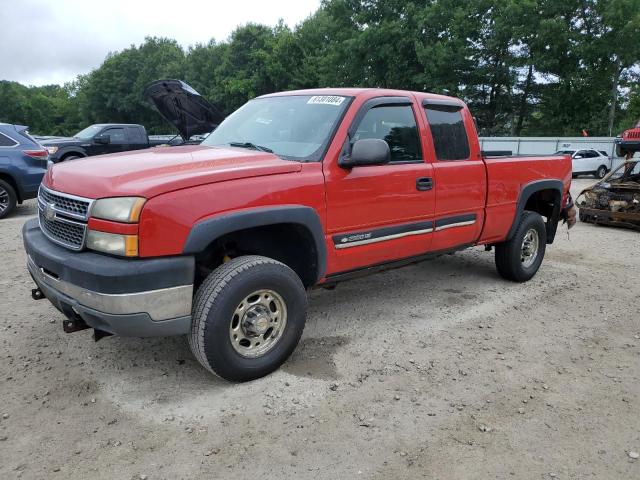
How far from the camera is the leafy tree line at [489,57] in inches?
1206

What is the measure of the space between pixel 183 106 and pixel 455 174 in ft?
27.3

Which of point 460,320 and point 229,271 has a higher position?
point 229,271


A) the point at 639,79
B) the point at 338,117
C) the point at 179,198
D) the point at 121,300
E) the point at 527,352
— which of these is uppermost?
the point at 639,79

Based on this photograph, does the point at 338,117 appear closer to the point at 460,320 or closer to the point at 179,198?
the point at 179,198

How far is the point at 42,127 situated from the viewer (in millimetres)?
83125

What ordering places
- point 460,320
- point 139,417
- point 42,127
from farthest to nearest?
point 42,127, point 460,320, point 139,417

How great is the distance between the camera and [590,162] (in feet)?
76.8

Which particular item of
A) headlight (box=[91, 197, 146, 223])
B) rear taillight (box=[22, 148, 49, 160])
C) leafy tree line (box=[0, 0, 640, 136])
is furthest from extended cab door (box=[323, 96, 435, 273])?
leafy tree line (box=[0, 0, 640, 136])

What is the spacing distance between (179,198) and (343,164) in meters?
1.22

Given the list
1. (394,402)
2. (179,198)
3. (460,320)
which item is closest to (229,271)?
(179,198)

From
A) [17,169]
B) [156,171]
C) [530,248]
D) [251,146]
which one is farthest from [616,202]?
[17,169]

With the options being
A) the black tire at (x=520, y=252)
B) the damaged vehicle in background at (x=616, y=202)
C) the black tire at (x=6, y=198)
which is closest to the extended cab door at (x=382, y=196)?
the black tire at (x=520, y=252)

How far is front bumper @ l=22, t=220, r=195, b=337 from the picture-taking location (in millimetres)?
2783

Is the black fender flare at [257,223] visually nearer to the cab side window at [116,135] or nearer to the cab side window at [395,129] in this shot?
the cab side window at [395,129]
